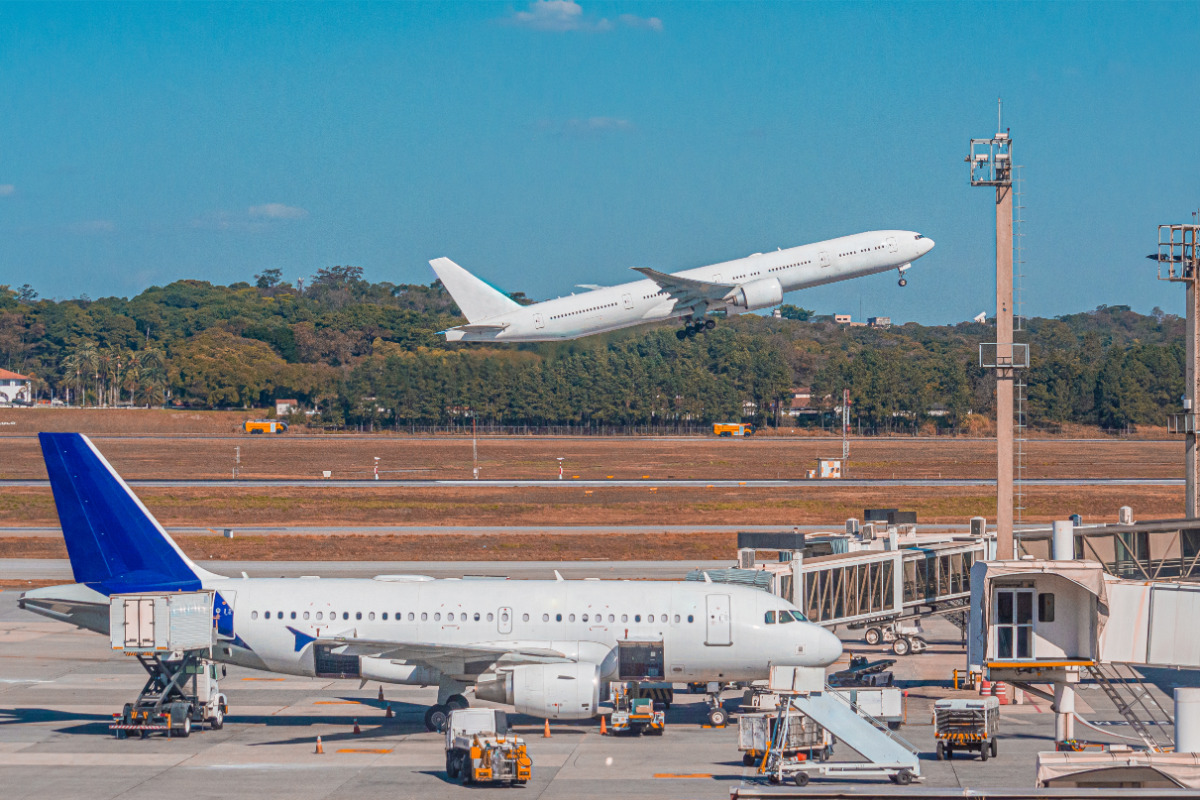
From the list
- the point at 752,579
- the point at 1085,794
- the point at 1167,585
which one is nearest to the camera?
the point at 1085,794

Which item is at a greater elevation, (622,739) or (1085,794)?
(1085,794)

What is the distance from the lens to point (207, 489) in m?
95.5

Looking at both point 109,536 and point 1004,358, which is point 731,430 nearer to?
point 1004,358

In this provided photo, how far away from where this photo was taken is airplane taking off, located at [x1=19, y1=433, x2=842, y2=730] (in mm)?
33938

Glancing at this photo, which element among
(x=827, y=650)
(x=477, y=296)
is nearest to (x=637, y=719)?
(x=827, y=650)

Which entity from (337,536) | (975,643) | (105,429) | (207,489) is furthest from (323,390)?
(975,643)

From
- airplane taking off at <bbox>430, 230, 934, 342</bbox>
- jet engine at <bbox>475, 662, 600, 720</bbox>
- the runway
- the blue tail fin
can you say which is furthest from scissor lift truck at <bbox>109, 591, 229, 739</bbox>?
the runway

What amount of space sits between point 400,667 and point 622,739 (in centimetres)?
605

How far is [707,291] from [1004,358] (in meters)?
43.8

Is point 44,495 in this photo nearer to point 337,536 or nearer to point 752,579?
point 337,536

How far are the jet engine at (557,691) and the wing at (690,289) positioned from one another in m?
47.9

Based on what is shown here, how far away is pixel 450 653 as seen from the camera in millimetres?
32812

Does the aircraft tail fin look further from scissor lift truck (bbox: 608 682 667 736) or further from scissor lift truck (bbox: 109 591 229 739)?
scissor lift truck (bbox: 608 682 667 736)

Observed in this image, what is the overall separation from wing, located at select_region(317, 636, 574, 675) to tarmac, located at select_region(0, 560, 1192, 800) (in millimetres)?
1979
